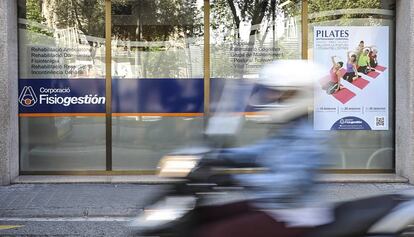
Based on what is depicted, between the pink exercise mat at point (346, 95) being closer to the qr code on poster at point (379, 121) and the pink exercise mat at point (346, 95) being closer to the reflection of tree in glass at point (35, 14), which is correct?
the qr code on poster at point (379, 121)

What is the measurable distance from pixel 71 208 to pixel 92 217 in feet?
1.57

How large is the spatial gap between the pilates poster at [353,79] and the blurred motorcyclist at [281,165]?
7.08 meters

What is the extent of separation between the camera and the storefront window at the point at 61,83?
33.4 ft

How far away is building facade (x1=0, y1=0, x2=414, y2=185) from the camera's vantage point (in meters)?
10.2

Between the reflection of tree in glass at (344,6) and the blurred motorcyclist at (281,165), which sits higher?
the reflection of tree in glass at (344,6)

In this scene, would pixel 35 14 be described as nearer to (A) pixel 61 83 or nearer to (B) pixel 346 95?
(A) pixel 61 83

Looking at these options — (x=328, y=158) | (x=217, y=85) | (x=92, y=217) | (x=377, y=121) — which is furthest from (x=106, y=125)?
(x=328, y=158)

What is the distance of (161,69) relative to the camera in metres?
10.3

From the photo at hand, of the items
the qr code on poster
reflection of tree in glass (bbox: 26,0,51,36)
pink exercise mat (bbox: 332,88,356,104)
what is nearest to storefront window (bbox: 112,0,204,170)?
reflection of tree in glass (bbox: 26,0,51,36)

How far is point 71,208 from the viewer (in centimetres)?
820

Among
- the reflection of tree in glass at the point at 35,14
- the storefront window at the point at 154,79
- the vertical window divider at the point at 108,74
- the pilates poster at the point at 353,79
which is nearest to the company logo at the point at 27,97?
the reflection of tree in glass at the point at 35,14

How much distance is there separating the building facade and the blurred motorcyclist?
6.88m

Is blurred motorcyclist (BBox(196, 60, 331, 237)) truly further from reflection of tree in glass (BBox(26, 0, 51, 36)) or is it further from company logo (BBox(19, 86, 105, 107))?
reflection of tree in glass (BBox(26, 0, 51, 36))

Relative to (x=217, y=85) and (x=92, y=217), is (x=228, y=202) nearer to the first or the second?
(x=92, y=217)
